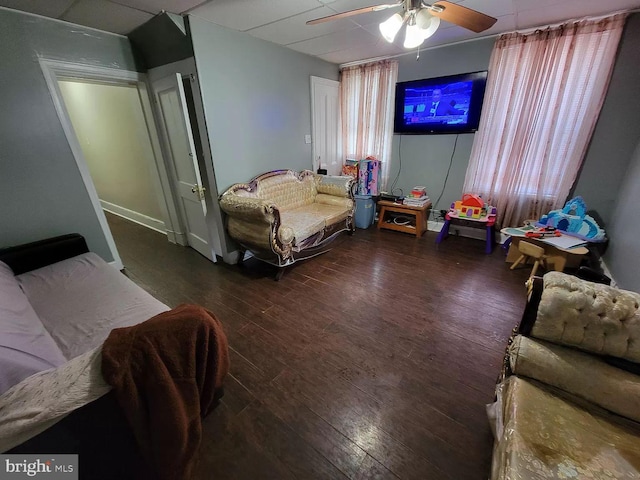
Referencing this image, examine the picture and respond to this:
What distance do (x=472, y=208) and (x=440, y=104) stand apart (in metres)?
1.37

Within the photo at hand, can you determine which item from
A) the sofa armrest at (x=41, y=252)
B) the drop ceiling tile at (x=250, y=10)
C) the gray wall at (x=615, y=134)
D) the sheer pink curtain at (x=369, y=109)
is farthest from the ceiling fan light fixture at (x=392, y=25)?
the sofa armrest at (x=41, y=252)

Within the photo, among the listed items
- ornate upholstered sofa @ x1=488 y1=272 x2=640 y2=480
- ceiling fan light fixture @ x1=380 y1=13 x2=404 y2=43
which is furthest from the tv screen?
ornate upholstered sofa @ x1=488 y1=272 x2=640 y2=480

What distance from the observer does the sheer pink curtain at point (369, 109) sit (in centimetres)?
360

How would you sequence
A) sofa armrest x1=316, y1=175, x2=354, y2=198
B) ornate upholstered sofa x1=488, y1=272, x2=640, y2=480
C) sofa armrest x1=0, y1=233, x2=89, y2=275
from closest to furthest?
ornate upholstered sofa x1=488, y1=272, x2=640, y2=480 → sofa armrest x1=0, y1=233, x2=89, y2=275 → sofa armrest x1=316, y1=175, x2=354, y2=198

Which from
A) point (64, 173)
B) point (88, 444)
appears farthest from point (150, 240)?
point (88, 444)

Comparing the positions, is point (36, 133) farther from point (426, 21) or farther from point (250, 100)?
point (426, 21)

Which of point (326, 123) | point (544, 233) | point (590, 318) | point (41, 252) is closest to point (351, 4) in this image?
point (326, 123)

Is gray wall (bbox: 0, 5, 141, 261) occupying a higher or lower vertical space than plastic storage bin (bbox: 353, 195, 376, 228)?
higher

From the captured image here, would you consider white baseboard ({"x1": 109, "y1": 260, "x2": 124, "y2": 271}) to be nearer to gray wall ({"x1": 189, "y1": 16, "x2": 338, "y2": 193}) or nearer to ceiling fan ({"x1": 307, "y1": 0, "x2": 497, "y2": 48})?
gray wall ({"x1": 189, "y1": 16, "x2": 338, "y2": 193})

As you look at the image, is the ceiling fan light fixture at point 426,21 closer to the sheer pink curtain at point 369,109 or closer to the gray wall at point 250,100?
the gray wall at point 250,100

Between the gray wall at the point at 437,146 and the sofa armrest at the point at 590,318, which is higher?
the gray wall at the point at 437,146

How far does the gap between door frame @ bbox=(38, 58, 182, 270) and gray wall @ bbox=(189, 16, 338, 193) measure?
0.90 metres

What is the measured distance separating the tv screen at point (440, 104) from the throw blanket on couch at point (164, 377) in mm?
3526

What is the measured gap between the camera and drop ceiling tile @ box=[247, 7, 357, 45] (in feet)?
7.32
